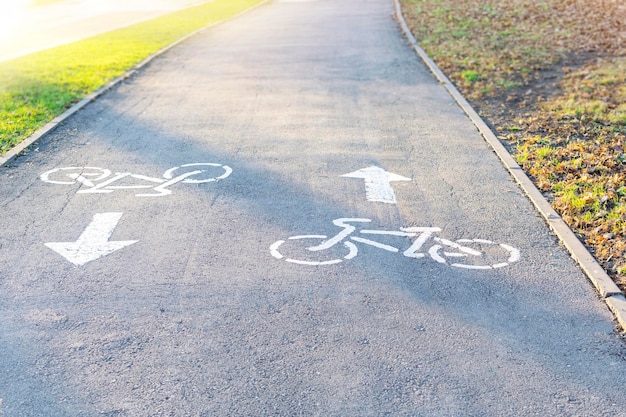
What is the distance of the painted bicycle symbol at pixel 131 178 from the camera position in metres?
7.48

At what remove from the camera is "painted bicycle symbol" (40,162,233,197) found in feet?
24.6

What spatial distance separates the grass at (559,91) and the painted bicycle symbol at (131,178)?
3.67 metres

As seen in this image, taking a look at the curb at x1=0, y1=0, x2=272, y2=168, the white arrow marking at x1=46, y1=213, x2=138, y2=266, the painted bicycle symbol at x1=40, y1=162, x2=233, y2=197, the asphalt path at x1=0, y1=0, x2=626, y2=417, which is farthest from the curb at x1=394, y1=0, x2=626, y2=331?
the curb at x1=0, y1=0, x2=272, y2=168

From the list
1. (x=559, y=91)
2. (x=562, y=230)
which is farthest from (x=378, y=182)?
(x=559, y=91)

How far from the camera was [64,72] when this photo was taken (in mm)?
13883

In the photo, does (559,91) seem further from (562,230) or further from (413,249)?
(413,249)

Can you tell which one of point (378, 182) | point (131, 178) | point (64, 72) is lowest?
point (378, 182)

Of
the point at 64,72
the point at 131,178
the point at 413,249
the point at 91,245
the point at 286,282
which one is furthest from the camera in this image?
the point at 64,72

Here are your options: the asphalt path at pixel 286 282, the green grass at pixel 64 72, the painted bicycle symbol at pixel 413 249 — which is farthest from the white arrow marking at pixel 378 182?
the green grass at pixel 64 72

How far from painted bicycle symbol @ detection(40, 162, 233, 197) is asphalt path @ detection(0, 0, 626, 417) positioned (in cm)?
4

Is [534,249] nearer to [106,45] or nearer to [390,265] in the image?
[390,265]

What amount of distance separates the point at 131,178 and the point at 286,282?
3.24 m

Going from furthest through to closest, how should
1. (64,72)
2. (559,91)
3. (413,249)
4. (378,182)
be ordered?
(64,72) → (559,91) → (378,182) → (413,249)

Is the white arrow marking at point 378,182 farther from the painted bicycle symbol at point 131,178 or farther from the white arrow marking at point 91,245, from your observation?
the white arrow marking at point 91,245
